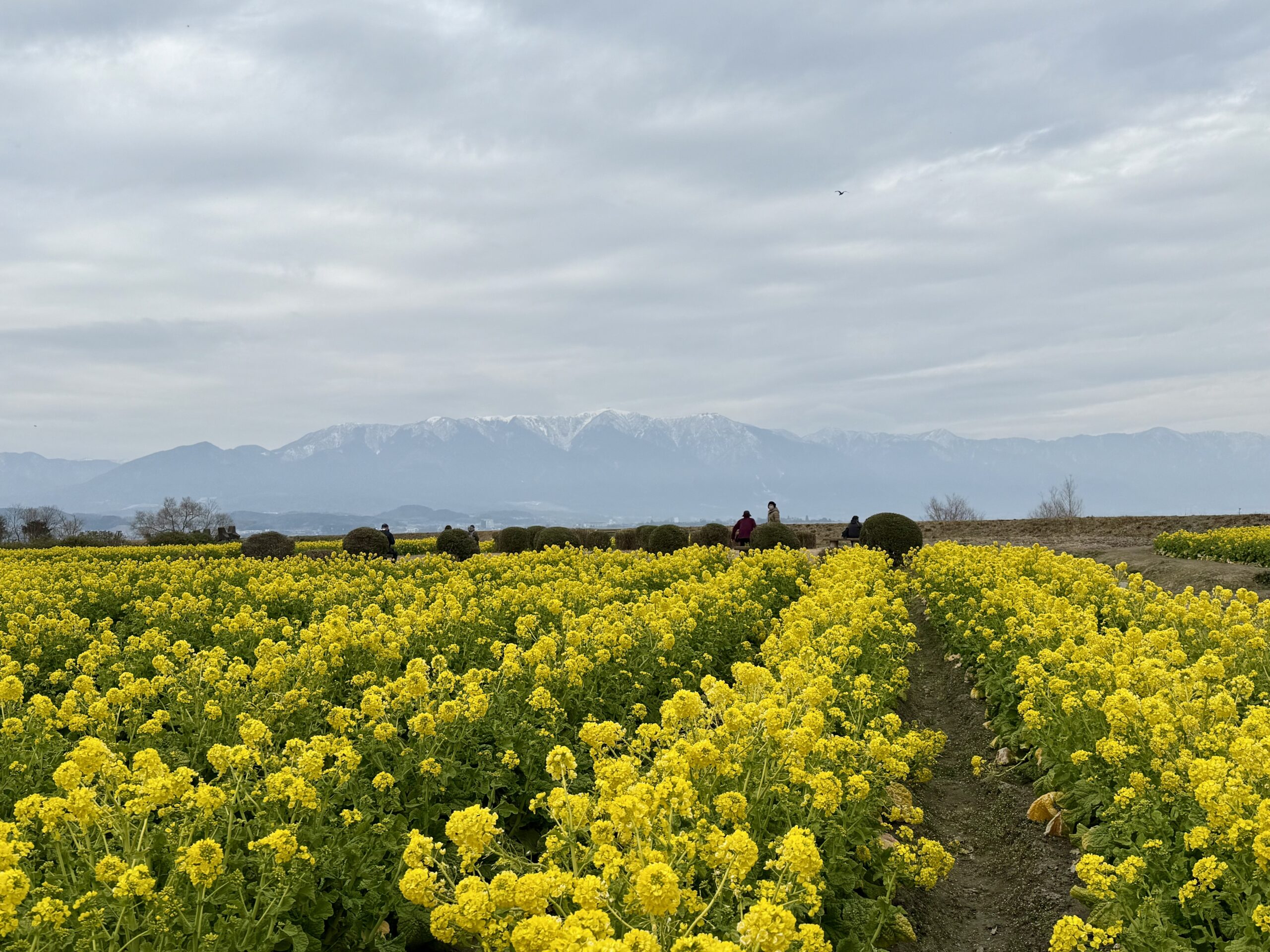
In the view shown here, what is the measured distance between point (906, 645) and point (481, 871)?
24.9 feet

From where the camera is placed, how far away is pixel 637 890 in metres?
3.45

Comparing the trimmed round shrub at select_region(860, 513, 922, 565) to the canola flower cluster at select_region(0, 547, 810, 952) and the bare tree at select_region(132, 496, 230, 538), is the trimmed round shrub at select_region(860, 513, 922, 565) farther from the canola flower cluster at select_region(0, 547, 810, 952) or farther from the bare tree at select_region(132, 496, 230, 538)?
the bare tree at select_region(132, 496, 230, 538)

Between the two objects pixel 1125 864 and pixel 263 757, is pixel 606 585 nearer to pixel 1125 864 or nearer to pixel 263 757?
pixel 263 757

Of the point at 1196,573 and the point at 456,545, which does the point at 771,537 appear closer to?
the point at 456,545

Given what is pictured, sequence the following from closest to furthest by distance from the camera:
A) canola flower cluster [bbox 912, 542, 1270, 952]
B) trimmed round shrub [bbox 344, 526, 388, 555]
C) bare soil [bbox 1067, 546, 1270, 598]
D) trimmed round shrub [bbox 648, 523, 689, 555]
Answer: canola flower cluster [bbox 912, 542, 1270, 952] < bare soil [bbox 1067, 546, 1270, 598] < trimmed round shrub [bbox 648, 523, 689, 555] < trimmed round shrub [bbox 344, 526, 388, 555]

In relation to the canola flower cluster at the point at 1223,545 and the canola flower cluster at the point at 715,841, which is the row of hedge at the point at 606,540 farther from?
the canola flower cluster at the point at 715,841

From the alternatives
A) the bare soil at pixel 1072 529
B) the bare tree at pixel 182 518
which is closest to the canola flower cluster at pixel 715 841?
the bare soil at pixel 1072 529

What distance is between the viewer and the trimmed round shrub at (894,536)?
28.4 m

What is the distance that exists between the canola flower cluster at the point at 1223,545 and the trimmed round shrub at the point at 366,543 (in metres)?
29.8

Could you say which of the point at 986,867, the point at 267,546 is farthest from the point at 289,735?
the point at 267,546

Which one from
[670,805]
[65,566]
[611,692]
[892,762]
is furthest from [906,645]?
[65,566]

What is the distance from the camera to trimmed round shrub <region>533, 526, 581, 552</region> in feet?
108

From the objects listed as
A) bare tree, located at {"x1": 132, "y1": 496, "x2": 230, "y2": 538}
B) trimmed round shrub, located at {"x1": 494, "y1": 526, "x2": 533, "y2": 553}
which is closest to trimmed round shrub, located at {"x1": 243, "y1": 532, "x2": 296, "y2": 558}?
trimmed round shrub, located at {"x1": 494, "y1": 526, "x2": 533, "y2": 553}

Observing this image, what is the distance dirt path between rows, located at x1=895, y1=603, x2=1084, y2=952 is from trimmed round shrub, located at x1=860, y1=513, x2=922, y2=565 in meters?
17.5
